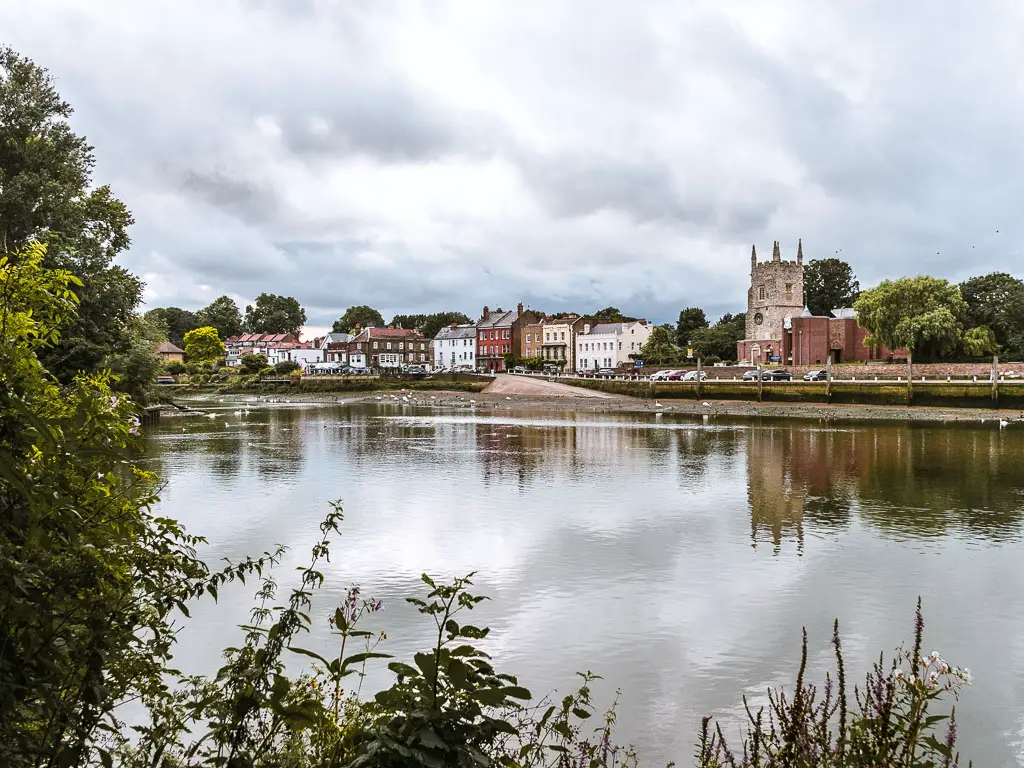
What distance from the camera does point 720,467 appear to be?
87.6 feet

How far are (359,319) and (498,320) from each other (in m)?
51.3

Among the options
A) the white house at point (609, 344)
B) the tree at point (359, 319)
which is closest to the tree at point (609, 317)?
the white house at point (609, 344)

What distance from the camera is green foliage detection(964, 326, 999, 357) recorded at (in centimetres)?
6356

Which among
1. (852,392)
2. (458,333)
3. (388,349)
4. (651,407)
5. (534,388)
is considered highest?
(458,333)

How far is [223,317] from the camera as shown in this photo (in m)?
151

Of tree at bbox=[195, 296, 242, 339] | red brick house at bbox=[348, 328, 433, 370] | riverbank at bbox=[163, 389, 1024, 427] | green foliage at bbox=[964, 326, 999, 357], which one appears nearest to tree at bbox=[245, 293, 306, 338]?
tree at bbox=[195, 296, 242, 339]

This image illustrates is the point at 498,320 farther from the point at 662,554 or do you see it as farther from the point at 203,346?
the point at 662,554

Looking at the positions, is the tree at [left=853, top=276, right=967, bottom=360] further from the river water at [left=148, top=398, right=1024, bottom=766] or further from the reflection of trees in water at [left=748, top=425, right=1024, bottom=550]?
the river water at [left=148, top=398, right=1024, bottom=766]

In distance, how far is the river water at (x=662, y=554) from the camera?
28.6 ft

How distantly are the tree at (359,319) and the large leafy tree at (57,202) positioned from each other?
12691 centimetres

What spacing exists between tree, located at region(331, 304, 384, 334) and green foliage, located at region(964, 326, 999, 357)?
115685 millimetres

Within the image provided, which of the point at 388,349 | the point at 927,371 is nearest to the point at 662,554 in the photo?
the point at 927,371

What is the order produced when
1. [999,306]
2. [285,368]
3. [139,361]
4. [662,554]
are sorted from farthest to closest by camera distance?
[285,368]
[999,306]
[139,361]
[662,554]

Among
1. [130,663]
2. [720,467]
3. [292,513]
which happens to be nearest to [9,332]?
[130,663]
